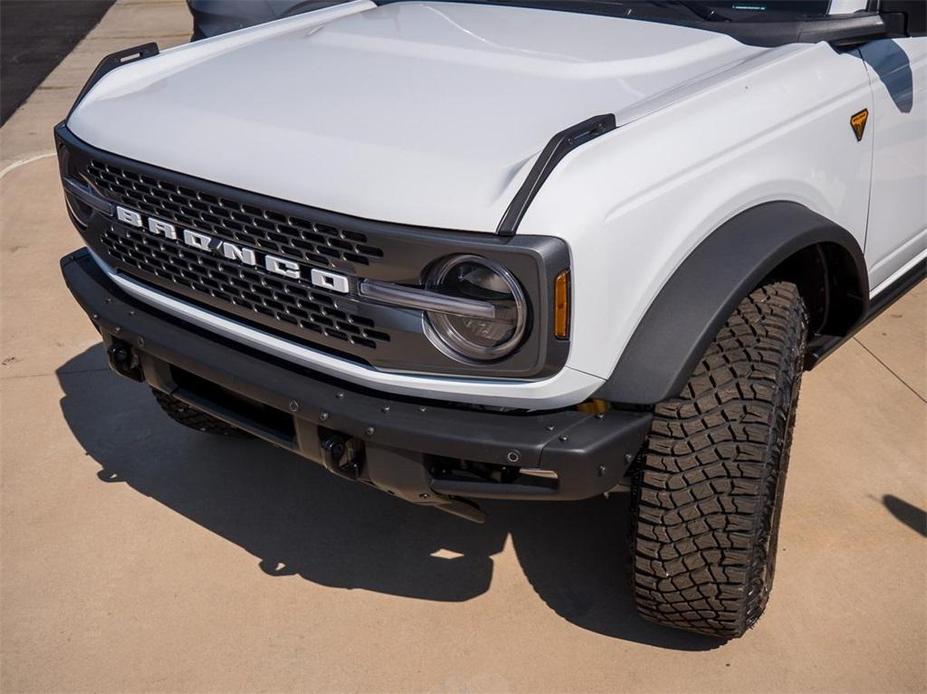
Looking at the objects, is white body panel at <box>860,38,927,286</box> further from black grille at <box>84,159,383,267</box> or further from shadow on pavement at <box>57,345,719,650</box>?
black grille at <box>84,159,383,267</box>

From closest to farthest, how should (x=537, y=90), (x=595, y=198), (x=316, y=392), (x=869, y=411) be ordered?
1. (x=595, y=198)
2. (x=316, y=392)
3. (x=537, y=90)
4. (x=869, y=411)

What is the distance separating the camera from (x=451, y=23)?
3.21 meters

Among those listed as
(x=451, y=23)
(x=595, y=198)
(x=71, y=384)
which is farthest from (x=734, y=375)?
(x=71, y=384)

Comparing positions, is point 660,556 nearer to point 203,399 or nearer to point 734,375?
point 734,375

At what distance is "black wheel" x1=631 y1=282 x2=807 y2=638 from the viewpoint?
238 centimetres

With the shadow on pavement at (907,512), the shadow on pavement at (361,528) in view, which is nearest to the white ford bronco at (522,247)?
the shadow on pavement at (361,528)

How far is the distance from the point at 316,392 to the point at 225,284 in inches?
14.1

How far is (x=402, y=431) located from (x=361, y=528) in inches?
42.8

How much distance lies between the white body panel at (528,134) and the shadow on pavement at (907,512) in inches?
29.9

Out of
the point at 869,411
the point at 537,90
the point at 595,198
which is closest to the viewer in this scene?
the point at 595,198

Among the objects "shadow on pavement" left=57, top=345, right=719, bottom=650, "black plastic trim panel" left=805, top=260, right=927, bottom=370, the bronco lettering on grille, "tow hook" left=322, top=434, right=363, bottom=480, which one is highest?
the bronco lettering on grille

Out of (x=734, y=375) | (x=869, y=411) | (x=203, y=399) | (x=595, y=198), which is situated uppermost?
(x=595, y=198)

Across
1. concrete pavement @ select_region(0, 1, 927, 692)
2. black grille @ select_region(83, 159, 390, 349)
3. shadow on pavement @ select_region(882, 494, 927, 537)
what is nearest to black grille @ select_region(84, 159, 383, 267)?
black grille @ select_region(83, 159, 390, 349)

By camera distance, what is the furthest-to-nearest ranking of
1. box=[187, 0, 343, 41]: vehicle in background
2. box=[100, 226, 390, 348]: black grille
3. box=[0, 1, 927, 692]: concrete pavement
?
box=[187, 0, 343, 41]: vehicle in background, box=[0, 1, 927, 692]: concrete pavement, box=[100, 226, 390, 348]: black grille
